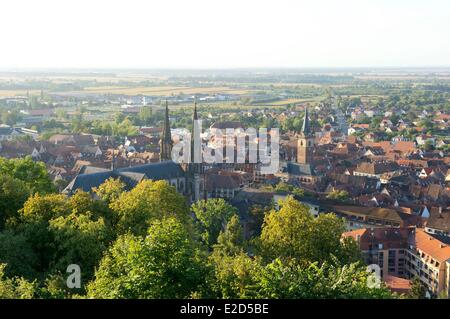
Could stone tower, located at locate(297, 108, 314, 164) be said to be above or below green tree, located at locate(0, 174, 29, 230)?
below

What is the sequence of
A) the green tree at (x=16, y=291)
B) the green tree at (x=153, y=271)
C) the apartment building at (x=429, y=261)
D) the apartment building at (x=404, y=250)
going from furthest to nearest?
the apartment building at (x=404, y=250) < the apartment building at (x=429, y=261) < the green tree at (x=153, y=271) < the green tree at (x=16, y=291)

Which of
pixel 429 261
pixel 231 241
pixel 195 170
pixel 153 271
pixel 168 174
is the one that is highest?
pixel 153 271

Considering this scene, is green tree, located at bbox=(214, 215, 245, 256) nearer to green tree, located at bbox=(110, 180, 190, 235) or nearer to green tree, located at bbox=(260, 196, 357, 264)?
green tree, located at bbox=(110, 180, 190, 235)

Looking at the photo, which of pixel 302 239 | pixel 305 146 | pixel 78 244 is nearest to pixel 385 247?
pixel 302 239

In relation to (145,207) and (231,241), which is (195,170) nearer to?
(231,241)

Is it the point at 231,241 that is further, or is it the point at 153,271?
the point at 231,241

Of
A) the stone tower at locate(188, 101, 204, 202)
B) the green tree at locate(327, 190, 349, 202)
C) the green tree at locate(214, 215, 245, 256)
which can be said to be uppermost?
the stone tower at locate(188, 101, 204, 202)

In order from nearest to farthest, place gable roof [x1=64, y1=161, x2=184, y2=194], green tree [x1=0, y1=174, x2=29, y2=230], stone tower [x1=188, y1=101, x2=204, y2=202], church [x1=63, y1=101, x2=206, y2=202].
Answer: green tree [x1=0, y1=174, x2=29, y2=230], gable roof [x1=64, y1=161, x2=184, y2=194], church [x1=63, y1=101, x2=206, y2=202], stone tower [x1=188, y1=101, x2=204, y2=202]

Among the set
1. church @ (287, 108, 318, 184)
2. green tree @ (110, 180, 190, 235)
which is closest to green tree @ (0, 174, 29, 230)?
green tree @ (110, 180, 190, 235)

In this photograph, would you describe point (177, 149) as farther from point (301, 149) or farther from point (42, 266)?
point (42, 266)

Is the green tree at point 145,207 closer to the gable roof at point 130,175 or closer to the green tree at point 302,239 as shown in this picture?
the green tree at point 302,239

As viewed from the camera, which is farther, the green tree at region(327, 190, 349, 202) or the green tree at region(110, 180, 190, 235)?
the green tree at region(327, 190, 349, 202)

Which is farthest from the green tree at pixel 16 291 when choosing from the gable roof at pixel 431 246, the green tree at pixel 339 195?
the green tree at pixel 339 195
